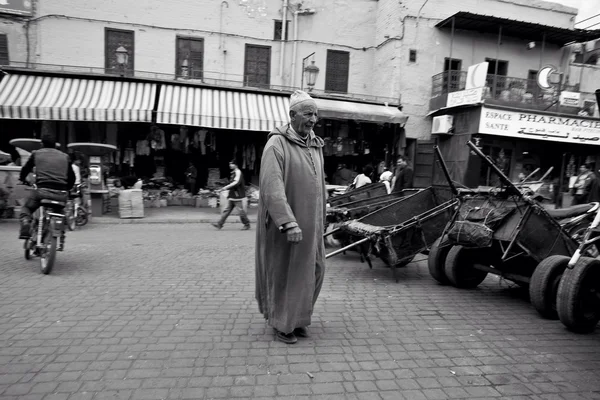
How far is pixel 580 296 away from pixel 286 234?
284cm

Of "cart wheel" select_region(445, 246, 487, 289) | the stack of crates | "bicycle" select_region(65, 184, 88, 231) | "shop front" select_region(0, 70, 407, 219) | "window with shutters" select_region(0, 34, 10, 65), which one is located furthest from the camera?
"window with shutters" select_region(0, 34, 10, 65)

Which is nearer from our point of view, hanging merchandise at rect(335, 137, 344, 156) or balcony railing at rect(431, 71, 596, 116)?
hanging merchandise at rect(335, 137, 344, 156)

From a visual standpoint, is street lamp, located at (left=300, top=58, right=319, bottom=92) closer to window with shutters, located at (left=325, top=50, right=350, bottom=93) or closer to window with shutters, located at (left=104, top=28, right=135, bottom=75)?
window with shutters, located at (left=325, top=50, right=350, bottom=93)

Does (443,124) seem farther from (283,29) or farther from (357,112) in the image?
(283,29)

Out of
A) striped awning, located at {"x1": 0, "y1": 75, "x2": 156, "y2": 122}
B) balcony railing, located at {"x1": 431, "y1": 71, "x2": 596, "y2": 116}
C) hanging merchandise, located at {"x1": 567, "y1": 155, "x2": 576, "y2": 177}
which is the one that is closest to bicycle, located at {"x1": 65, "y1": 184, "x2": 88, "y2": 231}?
striped awning, located at {"x1": 0, "y1": 75, "x2": 156, "y2": 122}

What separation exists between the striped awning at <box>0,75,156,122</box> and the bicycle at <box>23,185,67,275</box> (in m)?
7.13

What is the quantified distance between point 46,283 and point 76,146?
21.7 feet

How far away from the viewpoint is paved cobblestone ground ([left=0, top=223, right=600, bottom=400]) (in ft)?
8.63

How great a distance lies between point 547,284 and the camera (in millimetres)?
3969

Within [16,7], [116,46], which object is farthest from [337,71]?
[16,7]

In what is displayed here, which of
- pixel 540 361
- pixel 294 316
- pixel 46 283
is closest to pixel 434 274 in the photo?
pixel 540 361

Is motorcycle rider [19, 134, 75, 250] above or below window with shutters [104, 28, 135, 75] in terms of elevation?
below

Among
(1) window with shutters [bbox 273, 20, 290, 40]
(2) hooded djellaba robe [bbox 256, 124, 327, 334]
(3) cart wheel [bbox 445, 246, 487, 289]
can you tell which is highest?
(1) window with shutters [bbox 273, 20, 290, 40]

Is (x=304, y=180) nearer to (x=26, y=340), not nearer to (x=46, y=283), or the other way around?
(x=26, y=340)
